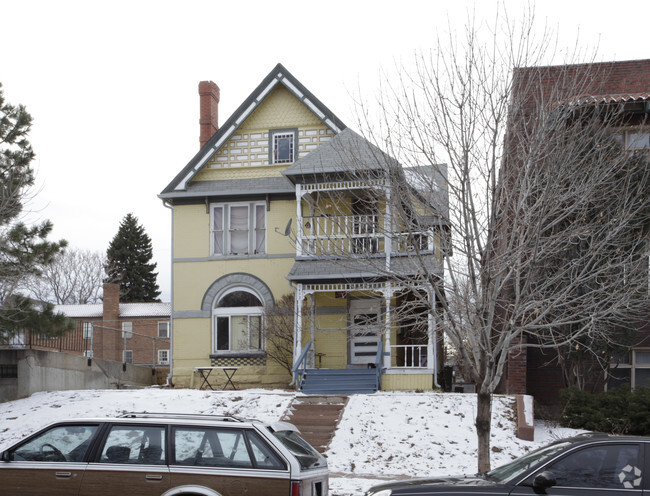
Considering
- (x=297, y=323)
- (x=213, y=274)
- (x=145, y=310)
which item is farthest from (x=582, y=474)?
(x=145, y=310)

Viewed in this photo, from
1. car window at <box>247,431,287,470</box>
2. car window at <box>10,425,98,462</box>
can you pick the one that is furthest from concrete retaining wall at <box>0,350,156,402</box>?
car window at <box>247,431,287,470</box>

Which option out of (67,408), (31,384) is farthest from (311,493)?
(31,384)

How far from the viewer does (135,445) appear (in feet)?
25.7

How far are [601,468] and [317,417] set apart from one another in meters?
9.87

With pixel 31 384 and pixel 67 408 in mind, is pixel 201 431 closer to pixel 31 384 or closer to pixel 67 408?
pixel 67 408

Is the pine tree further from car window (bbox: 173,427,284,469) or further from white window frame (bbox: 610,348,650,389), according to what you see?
car window (bbox: 173,427,284,469)

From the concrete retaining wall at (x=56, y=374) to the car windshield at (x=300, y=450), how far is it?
13.7 metres

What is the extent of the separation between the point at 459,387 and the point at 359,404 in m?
10.3

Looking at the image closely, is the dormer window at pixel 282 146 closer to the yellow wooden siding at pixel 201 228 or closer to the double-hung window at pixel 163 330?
the yellow wooden siding at pixel 201 228

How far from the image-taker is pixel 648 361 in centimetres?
1794

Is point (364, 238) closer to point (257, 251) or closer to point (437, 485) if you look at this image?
point (257, 251)

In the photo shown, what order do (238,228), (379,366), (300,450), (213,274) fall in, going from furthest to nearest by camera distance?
(238,228) < (213,274) < (379,366) < (300,450)

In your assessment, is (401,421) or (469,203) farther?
(401,421)

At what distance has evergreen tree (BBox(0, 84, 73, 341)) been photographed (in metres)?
17.7
